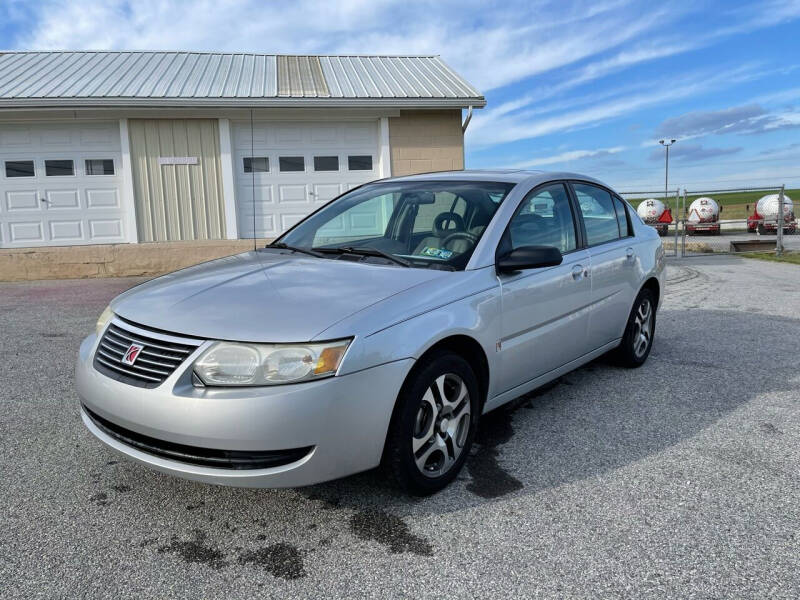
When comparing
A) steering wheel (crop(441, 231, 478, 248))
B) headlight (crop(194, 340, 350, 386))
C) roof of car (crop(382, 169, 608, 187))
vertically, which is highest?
roof of car (crop(382, 169, 608, 187))

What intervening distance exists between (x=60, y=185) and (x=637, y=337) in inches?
415

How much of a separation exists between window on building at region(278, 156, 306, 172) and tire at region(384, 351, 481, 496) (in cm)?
950

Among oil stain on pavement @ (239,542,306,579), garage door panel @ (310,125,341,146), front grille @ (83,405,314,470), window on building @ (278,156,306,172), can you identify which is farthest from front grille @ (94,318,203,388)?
garage door panel @ (310,125,341,146)

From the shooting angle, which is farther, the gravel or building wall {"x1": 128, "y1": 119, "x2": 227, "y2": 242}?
building wall {"x1": 128, "y1": 119, "x2": 227, "y2": 242}

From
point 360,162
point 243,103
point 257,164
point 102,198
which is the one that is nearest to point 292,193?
point 257,164

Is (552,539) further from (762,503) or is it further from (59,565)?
(59,565)

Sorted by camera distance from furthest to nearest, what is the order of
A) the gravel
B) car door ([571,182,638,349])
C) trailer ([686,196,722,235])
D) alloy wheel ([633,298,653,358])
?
1. trailer ([686,196,722,235])
2. alloy wheel ([633,298,653,358])
3. car door ([571,182,638,349])
4. the gravel

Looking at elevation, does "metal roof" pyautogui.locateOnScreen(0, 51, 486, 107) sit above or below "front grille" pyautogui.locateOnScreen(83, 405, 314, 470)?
above

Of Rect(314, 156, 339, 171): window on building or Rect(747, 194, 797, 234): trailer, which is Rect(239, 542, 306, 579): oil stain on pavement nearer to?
Rect(314, 156, 339, 171): window on building

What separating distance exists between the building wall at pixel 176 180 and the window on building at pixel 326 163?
179cm

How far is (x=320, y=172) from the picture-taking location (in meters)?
12.1

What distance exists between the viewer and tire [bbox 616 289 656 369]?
5.02 metres

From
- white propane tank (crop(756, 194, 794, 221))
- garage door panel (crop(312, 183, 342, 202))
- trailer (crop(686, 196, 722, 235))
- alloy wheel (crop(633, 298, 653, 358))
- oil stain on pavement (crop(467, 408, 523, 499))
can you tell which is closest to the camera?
oil stain on pavement (crop(467, 408, 523, 499))

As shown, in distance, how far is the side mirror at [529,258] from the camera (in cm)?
336
